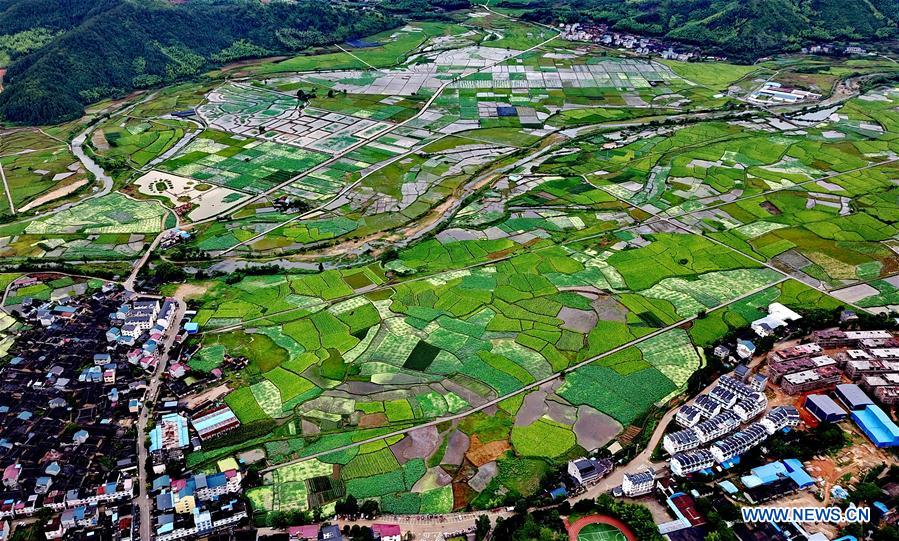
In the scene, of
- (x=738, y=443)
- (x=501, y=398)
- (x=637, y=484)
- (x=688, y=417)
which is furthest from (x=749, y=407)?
(x=501, y=398)

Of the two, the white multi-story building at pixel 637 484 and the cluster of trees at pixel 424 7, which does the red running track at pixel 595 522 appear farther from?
the cluster of trees at pixel 424 7

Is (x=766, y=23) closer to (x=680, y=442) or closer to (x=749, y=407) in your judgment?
(x=749, y=407)

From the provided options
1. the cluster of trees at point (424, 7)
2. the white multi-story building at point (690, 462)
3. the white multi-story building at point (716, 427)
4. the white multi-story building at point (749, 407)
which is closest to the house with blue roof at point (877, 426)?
the white multi-story building at point (749, 407)

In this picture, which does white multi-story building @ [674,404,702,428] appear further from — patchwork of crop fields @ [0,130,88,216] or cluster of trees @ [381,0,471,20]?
cluster of trees @ [381,0,471,20]

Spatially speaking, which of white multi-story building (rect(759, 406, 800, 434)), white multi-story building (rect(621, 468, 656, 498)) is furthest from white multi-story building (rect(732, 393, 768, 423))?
white multi-story building (rect(621, 468, 656, 498))

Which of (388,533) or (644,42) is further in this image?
(644,42)

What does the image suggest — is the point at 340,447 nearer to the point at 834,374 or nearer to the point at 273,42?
the point at 834,374

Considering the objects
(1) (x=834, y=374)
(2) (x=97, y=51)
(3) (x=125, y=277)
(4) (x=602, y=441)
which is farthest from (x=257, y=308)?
(2) (x=97, y=51)
